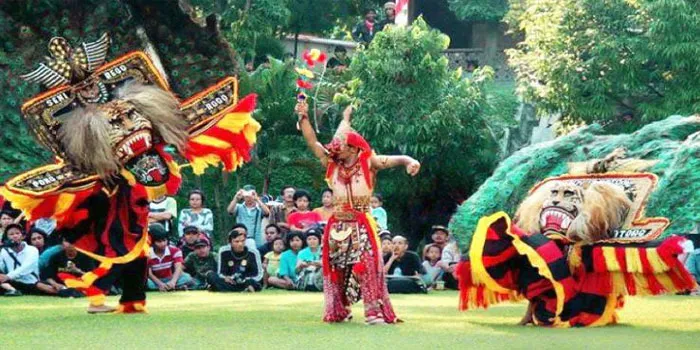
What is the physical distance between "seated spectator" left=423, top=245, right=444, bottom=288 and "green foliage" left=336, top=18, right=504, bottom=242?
447 centimetres

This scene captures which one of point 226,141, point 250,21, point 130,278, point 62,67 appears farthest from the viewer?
point 250,21

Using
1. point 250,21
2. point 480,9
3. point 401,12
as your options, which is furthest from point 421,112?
point 480,9

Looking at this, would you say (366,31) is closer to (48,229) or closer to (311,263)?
(311,263)

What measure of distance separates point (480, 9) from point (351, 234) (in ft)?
59.4

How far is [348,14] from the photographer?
96.2ft

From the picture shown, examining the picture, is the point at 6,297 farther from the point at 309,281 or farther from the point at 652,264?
the point at 652,264

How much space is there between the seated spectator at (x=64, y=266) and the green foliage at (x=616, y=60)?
8315mm

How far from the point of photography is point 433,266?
16672 mm

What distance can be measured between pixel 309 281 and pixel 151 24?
3.23 meters

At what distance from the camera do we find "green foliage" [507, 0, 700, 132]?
2061 cm

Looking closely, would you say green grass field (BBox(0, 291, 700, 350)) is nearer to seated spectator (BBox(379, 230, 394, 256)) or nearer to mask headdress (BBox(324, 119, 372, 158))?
mask headdress (BBox(324, 119, 372, 158))

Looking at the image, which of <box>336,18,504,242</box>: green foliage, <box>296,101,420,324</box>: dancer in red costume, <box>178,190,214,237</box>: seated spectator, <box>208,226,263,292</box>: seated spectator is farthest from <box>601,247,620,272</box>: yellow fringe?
<box>336,18,504,242</box>: green foliage

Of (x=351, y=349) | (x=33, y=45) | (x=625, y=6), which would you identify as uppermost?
(x=625, y=6)

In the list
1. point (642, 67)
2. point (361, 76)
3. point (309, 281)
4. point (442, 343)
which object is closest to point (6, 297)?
point (309, 281)
